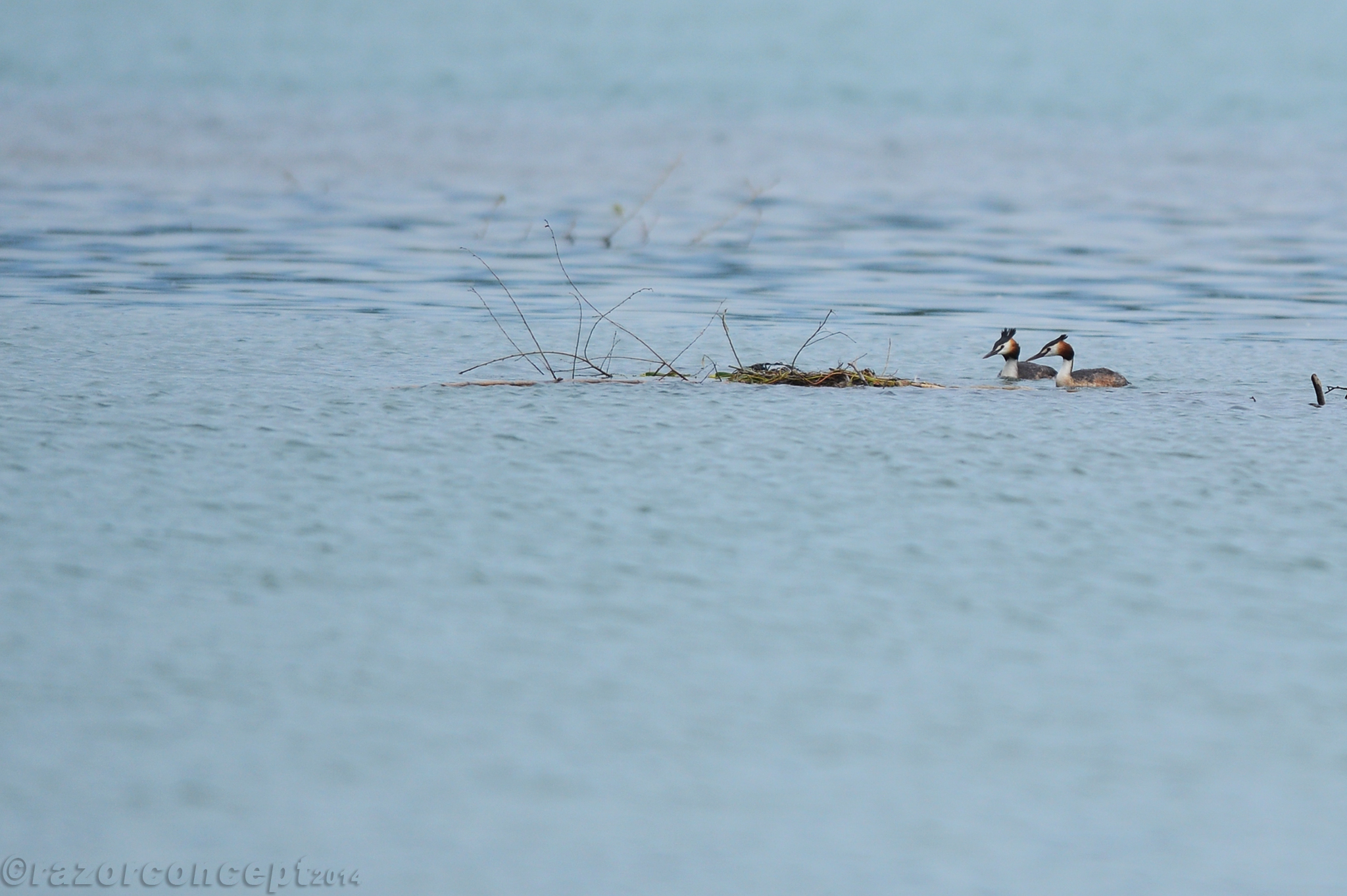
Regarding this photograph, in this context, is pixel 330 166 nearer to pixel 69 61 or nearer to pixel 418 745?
pixel 418 745

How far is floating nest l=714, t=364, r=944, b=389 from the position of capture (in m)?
12.5

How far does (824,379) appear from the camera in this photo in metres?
12.5

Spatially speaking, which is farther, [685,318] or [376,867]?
[685,318]

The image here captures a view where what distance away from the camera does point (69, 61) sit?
7231cm

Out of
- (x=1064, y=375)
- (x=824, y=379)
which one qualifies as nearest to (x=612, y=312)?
(x=824, y=379)

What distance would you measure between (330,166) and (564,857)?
31046mm

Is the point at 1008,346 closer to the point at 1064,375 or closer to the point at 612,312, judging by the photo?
the point at 1064,375

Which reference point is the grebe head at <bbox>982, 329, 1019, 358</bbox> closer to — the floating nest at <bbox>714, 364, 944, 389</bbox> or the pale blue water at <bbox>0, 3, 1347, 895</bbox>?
the pale blue water at <bbox>0, 3, 1347, 895</bbox>

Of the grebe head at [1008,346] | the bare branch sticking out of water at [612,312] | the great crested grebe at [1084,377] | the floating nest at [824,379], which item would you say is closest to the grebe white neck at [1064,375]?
the great crested grebe at [1084,377]

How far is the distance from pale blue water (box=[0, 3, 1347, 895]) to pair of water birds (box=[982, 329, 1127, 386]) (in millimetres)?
335

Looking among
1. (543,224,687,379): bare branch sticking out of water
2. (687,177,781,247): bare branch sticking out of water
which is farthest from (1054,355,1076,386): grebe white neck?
(687,177,781,247): bare branch sticking out of water

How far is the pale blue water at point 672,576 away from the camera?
212 inches

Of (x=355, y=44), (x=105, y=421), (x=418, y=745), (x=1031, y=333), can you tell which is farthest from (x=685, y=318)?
(x=355, y=44)

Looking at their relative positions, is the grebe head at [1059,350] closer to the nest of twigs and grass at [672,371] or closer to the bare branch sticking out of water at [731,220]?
the nest of twigs and grass at [672,371]
